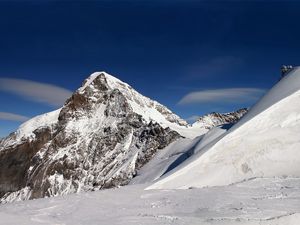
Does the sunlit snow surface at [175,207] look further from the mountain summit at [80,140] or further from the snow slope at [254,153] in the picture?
the mountain summit at [80,140]

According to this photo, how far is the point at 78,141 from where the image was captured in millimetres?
111875

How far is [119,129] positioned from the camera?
103 m

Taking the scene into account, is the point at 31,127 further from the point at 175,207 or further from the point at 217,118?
the point at 175,207

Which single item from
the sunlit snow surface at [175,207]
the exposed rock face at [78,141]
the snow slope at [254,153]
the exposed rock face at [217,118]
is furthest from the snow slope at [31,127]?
the sunlit snow surface at [175,207]

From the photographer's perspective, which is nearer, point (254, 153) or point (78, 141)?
point (254, 153)

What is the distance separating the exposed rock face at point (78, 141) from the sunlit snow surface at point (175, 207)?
224 ft

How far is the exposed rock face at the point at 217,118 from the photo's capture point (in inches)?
4683

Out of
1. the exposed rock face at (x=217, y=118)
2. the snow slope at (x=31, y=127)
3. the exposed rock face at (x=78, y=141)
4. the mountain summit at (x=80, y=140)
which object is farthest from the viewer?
the snow slope at (x=31, y=127)

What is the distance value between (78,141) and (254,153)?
94908mm

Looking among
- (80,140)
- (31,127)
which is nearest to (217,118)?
(80,140)

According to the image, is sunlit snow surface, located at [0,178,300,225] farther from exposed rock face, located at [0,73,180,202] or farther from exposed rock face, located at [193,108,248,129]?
exposed rock face, located at [193,108,248,129]

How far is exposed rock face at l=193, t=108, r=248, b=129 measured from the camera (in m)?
119

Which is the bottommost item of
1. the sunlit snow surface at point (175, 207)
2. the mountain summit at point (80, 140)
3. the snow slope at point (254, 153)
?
the sunlit snow surface at point (175, 207)

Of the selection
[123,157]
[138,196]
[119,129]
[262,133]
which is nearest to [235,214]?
[138,196]
